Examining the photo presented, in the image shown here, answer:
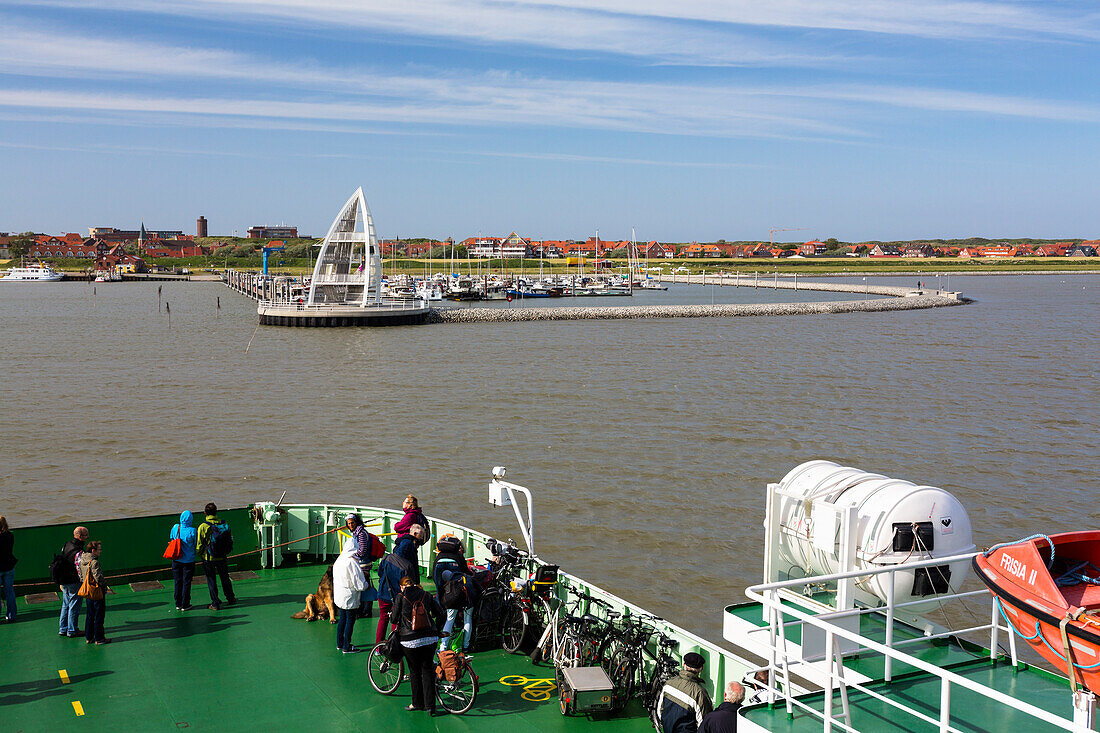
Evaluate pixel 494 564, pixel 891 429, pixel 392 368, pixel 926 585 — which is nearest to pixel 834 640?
pixel 926 585

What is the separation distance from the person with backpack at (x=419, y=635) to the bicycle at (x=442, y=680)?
0.51 ft

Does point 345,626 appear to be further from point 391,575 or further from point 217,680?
point 217,680

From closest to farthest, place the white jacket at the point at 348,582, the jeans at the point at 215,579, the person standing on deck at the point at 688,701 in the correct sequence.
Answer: the person standing on deck at the point at 688,701 → the white jacket at the point at 348,582 → the jeans at the point at 215,579

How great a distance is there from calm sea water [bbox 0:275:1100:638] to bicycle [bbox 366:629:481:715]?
27.7 feet

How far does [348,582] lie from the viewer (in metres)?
9.15

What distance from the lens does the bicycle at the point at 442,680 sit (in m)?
8.26

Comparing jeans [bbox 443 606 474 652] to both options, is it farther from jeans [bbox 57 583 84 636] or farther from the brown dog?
jeans [bbox 57 583 84 636]

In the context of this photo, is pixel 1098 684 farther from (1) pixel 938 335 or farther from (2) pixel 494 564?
(1) pixel 938 335

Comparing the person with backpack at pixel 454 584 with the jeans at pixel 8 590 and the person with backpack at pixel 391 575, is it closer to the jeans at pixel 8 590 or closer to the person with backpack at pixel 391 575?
the person with backpack at pixel 391 575

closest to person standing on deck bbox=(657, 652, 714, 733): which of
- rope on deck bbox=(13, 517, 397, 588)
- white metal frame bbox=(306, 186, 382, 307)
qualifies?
rope on deck bbox=(13, 517, 397, 588)

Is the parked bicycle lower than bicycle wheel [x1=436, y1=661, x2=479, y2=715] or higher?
higher

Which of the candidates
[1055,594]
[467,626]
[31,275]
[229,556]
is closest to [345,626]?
[467,626]

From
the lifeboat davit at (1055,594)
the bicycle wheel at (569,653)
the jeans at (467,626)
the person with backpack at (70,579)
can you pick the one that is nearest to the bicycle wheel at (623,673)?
the bicycle wheel at (569,653)

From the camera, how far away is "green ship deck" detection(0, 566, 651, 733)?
811cm
